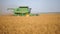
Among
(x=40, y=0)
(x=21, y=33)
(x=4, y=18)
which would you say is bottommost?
(x=21, y=33)

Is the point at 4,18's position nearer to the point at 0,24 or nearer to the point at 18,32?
the point at 0,24

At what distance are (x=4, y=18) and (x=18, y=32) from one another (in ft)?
0.60

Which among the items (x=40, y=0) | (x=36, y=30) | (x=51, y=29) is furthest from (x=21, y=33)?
(x=40, y=0)

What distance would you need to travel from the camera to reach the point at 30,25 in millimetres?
850

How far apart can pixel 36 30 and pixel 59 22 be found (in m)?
0.21

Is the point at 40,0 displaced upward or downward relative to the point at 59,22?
upward

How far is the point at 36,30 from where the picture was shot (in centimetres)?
84

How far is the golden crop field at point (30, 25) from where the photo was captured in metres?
0.84

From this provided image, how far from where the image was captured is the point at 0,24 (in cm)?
86

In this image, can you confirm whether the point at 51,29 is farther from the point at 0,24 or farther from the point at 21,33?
the point at 0,24

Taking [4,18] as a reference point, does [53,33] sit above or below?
below

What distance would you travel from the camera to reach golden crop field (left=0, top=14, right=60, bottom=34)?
0.84 meters

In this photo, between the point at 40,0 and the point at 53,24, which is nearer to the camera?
the point at 53,24

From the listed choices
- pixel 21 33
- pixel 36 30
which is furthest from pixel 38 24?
pixel 21 33
